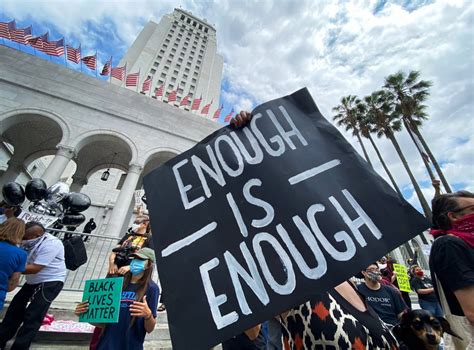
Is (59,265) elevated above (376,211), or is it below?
above

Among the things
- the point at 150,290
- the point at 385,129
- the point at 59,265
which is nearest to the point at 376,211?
the point at 150,290

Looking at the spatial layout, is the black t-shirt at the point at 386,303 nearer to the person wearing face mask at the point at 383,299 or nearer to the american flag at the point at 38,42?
the person wearing face mask at the point at 383,299

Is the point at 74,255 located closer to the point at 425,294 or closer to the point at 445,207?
the point at 445,207

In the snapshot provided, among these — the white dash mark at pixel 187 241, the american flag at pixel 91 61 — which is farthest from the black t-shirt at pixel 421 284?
the american flag at pixel 91 61

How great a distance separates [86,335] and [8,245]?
181 centimetres

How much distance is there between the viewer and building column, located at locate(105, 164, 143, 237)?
8.69 metres

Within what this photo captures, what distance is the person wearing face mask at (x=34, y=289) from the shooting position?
2.67 m

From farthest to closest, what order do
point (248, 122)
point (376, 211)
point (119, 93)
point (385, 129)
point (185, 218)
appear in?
point (385, 129) → point (119, 93) → point (248, 122) → point (185, 218) → point (376, 211)

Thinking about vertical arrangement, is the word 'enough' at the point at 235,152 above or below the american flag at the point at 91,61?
below

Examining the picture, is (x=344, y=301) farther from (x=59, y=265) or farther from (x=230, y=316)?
(x=59, y=265)

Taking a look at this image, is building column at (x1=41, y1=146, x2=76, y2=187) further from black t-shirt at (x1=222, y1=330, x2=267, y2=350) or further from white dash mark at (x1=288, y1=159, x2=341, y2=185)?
white dash mark at (x1=288, y1=159, x2=341, y2=185)

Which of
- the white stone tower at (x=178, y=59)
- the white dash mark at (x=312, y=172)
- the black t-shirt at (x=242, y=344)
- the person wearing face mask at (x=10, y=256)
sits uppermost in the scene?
the white stone tower at (x=178, y=59)

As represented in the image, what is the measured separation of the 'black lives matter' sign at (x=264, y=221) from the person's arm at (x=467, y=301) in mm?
629

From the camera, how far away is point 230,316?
807 millimetres
